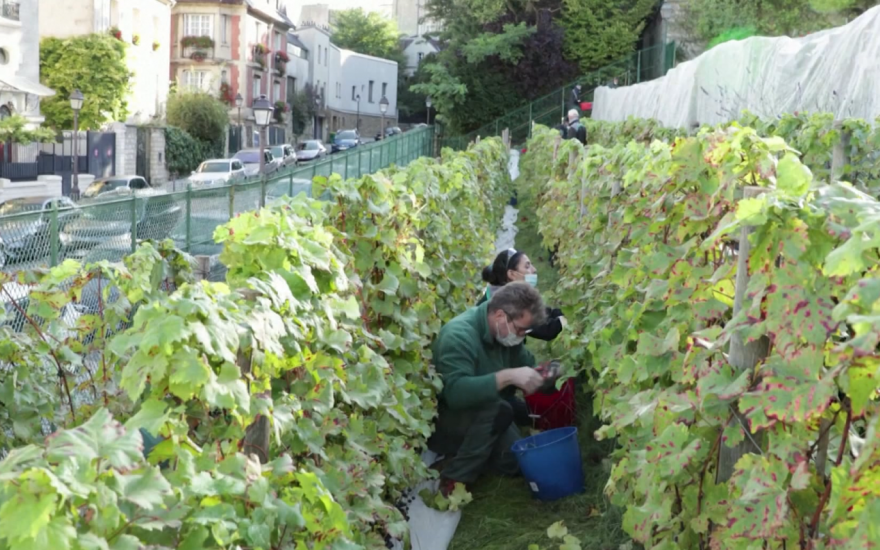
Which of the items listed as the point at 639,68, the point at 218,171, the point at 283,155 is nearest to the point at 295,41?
the point at 283,155

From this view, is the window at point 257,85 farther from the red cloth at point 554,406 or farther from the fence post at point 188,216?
the red cloth at point 554,406

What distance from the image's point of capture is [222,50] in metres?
52.2

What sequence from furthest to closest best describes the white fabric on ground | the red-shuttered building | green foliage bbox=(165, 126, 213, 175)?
the red-shuttered building → green foliage bbox=(165, 126, 213, 175) → the white fabric on ground

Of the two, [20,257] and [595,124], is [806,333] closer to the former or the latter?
[20,257]

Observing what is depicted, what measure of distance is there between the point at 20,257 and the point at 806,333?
4.09 meters

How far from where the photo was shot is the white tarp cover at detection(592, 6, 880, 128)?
859cm

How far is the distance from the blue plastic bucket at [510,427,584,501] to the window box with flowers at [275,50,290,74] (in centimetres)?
5657

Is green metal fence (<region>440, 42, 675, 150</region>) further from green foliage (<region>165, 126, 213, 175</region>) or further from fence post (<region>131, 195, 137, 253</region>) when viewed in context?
fence post (<region>131, 195, 137, 253</region>)

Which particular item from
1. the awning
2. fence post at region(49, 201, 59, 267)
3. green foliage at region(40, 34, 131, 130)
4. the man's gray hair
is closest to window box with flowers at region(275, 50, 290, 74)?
green foliage at region(40, 34, 131, 130)

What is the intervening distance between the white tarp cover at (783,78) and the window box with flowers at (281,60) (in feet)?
149

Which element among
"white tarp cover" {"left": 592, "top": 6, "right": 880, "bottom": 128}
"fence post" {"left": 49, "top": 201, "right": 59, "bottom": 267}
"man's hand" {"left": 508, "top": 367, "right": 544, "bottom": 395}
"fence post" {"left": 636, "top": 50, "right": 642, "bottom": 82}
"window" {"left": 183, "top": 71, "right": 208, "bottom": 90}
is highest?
"fence post" {"left": 636, "top": 50, "right": 642, "bottom": 82}

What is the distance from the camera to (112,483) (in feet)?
6.23

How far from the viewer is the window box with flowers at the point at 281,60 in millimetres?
59719

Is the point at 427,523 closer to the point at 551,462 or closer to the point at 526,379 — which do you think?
the point at 551,462
